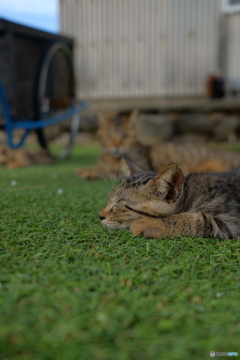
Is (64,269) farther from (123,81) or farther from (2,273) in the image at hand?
A: (123,81)

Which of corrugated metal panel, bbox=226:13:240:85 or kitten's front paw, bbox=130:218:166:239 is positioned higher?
corrugated metal panel, bbox=226:13:240:85

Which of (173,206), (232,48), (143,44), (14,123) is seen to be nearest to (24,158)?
(14,123)

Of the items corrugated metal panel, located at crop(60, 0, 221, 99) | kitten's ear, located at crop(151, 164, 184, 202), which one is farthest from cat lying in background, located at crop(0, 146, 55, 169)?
kitten's ear, located at crop(151, 164, 184, 202)

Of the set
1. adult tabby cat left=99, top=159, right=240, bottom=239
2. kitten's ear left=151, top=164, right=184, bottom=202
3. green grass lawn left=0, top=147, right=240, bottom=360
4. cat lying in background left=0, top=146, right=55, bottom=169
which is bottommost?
cat lying in background left=0, top=146, right=55, bottom=169

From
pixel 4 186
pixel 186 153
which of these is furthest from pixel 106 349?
pixel 186 153

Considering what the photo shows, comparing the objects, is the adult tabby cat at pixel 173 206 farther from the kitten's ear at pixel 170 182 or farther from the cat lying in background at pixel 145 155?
the cat lying in background at pixel 145 155

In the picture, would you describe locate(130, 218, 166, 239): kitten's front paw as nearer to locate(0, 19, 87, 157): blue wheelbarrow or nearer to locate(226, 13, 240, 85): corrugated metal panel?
locate(0, 19, 87, 157): blue wheelbarrow

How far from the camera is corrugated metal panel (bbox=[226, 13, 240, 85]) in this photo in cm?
910

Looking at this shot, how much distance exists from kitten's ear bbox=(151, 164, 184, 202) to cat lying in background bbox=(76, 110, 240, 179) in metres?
1.93

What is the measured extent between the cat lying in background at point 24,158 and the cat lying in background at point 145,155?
3.84 ft

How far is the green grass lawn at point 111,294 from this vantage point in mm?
1203

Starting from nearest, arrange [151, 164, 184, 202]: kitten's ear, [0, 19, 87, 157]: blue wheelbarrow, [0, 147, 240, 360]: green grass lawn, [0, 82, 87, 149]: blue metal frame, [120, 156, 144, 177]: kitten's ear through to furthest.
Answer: [0, 147, 240, 360]: green grass lawn → [151, 164, 184, 202]: kitten's ear → [120, 156, 144, 177]: kitten's ear → [0, 82, 87, 149]: blue metal frame → [0, 19, 87, 157]: blue wheelbarrow

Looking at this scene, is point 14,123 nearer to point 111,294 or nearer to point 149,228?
point 149,228

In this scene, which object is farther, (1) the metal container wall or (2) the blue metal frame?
(1) the metal container wall
